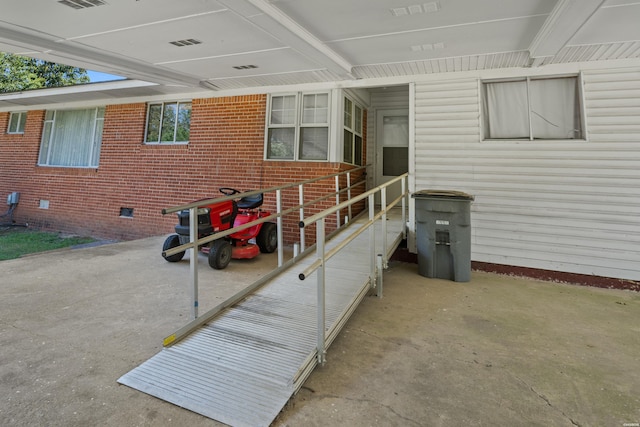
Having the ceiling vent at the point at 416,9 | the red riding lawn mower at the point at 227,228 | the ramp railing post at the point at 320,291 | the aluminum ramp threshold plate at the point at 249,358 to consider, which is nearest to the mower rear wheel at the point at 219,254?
the red riding lawn mower at the point at 227,228

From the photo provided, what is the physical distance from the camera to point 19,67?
18281 mm

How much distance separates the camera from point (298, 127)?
5688 mm

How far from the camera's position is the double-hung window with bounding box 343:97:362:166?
579 cm

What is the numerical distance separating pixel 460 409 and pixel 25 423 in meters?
2.34

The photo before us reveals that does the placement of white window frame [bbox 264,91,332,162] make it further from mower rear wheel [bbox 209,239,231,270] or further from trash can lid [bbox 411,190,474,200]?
mower rear wheel [bbox 209,239,231,270]

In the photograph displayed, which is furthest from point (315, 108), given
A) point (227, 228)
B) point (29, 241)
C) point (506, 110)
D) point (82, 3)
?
point (29, 241)

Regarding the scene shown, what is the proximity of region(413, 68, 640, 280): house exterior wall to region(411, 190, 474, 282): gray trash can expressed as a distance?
792 millimetres

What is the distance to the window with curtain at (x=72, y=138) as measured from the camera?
25.1 ft

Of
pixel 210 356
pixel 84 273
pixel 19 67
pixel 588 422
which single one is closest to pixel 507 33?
pixel 588 422

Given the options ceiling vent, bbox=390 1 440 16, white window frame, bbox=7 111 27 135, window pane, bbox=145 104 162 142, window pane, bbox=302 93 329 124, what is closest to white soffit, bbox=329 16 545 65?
ceiling vent, bbox=390 1 440 16

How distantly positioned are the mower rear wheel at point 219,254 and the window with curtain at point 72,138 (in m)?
5.65

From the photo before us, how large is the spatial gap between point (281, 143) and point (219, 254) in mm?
2671

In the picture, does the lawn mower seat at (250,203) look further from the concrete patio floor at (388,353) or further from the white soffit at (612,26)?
the white soffit at (612,26)

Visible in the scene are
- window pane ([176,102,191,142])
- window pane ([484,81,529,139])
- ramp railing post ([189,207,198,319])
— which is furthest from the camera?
window pane ([176,102,191,142])
